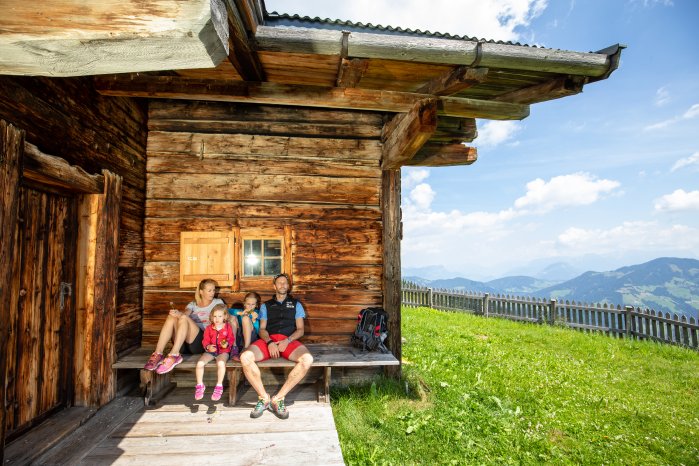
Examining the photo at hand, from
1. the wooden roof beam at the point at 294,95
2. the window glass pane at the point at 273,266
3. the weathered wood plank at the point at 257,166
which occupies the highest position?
the wooden roof beam at the point at 294,95

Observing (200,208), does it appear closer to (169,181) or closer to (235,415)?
(169,181)

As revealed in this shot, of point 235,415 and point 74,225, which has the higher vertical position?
point 74,225

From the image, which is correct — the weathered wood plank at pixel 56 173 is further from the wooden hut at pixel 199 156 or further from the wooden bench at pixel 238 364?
the wooden bench at pixel 238 364

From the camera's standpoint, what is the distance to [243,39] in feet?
9.09

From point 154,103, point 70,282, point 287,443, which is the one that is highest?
point 154,103

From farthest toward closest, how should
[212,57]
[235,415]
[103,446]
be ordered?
[235,415] < [103,446] < [212,57]

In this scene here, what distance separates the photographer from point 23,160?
8.69ft

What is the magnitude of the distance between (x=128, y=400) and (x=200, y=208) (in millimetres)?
2586

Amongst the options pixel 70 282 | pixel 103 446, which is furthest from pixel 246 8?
pixel 103 446

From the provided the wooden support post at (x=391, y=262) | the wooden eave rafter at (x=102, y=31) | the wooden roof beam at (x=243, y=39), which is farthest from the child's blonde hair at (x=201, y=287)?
the wooden eave rafter at (x=102, y=31)

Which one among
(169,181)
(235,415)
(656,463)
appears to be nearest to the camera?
(656,463)

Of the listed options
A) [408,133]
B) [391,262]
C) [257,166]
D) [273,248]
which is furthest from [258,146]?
[391,262]

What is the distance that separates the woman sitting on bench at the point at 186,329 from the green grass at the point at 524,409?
2.00 m

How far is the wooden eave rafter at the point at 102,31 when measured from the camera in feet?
3.70
